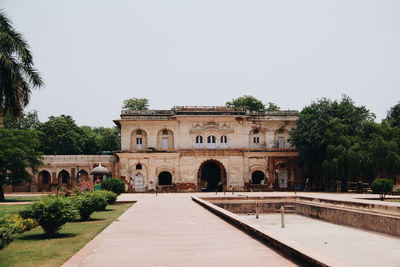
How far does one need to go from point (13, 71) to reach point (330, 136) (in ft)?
78.5

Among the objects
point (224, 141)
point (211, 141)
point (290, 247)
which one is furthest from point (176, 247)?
point (224, 141)

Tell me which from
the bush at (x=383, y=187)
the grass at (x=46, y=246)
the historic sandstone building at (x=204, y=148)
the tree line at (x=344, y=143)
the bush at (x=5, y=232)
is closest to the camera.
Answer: the bush at (x=5, y=232)

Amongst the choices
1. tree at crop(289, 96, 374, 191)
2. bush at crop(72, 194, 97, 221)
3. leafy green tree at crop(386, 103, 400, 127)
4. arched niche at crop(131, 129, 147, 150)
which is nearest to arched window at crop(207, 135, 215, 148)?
arched niche at crop(131, 129, 147, 150)

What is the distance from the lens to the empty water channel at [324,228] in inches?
282

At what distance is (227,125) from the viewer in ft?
116

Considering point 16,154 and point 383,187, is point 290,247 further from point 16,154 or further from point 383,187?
point 16,154

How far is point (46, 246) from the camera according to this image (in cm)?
814

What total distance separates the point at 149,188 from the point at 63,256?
27.4 meters

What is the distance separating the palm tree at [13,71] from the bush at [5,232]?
9479 mm

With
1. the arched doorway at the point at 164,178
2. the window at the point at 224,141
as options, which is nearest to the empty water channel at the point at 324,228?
the window at the point at 224,141

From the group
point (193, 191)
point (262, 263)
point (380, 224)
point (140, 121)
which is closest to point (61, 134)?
Answer: point (140, 121)

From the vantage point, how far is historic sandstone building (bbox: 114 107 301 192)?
34250 mm

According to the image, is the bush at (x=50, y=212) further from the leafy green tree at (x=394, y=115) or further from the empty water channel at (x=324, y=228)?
Result: the leafy green tree at (x=394, y=115)

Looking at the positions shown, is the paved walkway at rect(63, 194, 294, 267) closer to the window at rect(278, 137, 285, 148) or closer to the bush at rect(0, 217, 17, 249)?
the bush at rect(0, 217, 17, 249)
